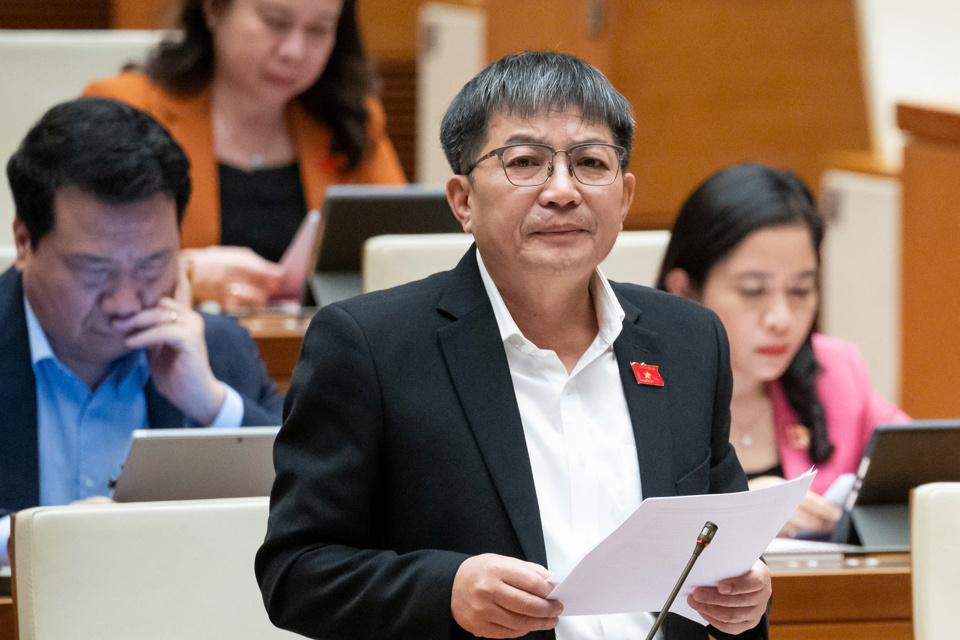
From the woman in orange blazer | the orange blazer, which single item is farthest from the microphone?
the orange blazer

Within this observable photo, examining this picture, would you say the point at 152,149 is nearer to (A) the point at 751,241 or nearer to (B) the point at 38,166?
(B) the point at 38,166

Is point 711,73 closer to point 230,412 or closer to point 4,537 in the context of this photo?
point 230,412

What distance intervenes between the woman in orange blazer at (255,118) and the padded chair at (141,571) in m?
1.46

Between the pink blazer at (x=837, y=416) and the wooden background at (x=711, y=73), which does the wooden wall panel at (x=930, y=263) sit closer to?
the pink blazer at (x=837, y=416)

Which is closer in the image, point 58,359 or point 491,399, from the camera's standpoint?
point 491,399

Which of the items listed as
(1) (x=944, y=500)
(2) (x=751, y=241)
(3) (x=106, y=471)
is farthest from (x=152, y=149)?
(1) (x=944, y=500)

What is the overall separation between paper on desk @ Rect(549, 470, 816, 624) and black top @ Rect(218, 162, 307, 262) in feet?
7.10

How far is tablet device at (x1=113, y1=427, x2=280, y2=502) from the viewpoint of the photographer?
178 cm

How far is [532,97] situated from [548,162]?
73mm

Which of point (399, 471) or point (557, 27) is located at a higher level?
point (557, 27)

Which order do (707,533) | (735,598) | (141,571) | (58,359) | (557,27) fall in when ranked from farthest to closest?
(557,27) → (58,359) → (141,571) → (735,598) → (707,533)

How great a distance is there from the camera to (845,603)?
1.94 metres

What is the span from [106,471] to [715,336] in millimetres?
1070

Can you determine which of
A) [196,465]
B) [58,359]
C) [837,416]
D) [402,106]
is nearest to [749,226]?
[837,416]
